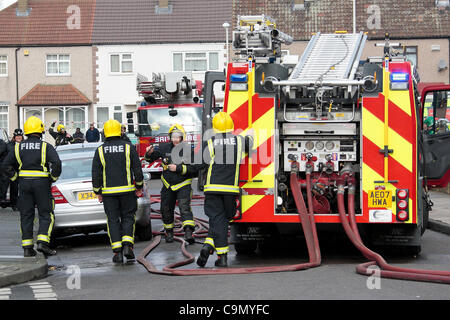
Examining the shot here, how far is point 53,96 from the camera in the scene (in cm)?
4291

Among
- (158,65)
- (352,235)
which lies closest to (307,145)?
(352,235)

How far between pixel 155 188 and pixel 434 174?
1038 cm

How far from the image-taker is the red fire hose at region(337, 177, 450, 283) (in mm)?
7947

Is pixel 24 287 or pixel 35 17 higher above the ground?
pixel 35 17

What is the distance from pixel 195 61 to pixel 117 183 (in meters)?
33.2

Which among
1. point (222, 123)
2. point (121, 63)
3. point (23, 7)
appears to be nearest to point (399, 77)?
point (222, 123)

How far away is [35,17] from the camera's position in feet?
146

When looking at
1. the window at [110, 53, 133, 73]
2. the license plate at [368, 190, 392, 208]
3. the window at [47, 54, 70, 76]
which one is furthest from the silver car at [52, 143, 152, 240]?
the window at [47, 54, 70, 76]

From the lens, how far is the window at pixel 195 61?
42969 millimetres

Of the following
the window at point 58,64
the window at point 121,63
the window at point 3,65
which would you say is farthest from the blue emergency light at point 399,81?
the window at point 3,65

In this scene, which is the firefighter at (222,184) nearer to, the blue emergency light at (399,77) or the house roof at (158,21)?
the blue emergency light at (399,77)

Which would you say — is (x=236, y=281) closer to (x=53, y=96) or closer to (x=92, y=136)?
(x=92, y=136)

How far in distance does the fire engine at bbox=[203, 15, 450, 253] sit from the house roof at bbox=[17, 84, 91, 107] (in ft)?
109
